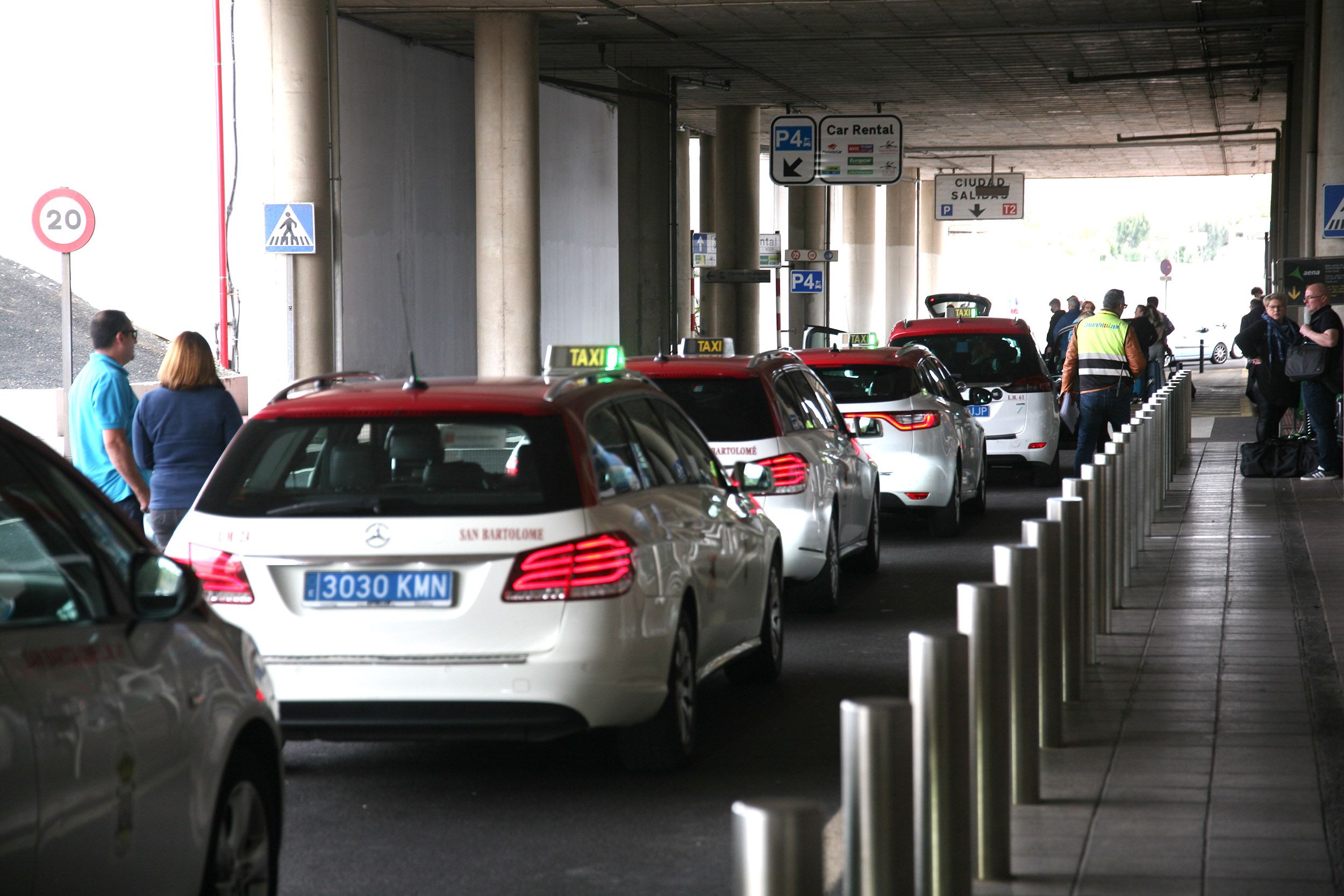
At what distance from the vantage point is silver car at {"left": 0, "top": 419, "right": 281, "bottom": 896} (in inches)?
129

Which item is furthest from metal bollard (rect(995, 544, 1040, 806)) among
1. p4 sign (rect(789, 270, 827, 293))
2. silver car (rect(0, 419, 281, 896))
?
p4 sign (rect(789, 270, 827, 293))

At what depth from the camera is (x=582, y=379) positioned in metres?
6.88

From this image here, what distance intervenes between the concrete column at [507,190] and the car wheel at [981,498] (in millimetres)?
11117

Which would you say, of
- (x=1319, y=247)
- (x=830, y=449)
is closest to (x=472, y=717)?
(x=830, y=449)

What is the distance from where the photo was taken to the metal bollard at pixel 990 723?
5.03m

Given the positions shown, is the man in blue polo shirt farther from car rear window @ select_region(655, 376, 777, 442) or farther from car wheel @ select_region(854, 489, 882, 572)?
car wheel @ select_region(854, 489, 882, 572)

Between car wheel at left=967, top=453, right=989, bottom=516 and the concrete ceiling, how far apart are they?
1092cm

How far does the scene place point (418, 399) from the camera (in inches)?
256

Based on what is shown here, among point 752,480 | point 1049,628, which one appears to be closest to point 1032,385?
point 752,480

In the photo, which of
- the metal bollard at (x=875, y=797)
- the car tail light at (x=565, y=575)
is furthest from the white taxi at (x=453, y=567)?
the metal bollard at (x=875, y=797)

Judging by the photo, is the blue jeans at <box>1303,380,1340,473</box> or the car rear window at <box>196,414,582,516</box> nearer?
the car rear window at <box>196,414,582,516</box>

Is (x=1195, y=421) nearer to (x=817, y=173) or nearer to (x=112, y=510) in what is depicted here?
(x=817, y=173)

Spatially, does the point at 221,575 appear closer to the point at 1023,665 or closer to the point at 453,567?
the point at 453,567

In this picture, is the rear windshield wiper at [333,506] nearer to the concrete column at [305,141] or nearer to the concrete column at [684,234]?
the concrete column at [305,141]
